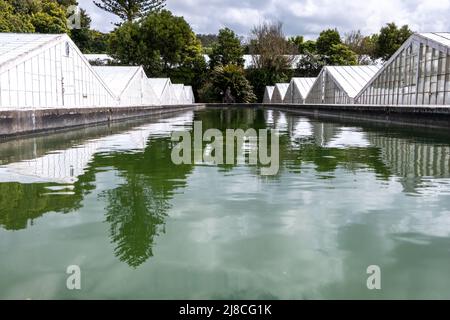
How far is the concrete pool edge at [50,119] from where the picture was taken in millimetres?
13930

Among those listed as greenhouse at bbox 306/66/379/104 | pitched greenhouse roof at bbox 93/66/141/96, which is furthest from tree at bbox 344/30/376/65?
pitched greenhouse roof at bbox 93/66/141/96

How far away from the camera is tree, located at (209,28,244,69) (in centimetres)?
8119

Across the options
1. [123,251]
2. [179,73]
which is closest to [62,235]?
[123,251]

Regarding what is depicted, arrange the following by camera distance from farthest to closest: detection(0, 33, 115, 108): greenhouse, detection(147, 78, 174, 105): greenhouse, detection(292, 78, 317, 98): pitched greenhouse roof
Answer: detection(292, 78, 317, 98): pitched greenhouse roof
detection(147, 78, 174, 105): greenhouse
detection(0, 33, 115, 108): greenhouse

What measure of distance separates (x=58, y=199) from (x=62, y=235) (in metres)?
1.67

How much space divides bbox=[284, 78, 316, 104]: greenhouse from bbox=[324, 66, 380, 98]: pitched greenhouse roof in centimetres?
1386

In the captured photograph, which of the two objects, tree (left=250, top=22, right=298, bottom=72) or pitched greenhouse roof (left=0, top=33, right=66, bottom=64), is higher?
tree (left=250, top=22, right=298, bottom=72)

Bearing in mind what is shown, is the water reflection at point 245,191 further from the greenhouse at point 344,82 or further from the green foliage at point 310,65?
the green foliage at point 310,65

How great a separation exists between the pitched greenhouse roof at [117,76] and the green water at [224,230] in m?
29.0

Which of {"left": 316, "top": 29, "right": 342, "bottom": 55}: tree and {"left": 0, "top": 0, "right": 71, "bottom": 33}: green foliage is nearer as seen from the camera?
{"left": 0, "top": 0, "right": 71, "bottom": 33}: green foliage

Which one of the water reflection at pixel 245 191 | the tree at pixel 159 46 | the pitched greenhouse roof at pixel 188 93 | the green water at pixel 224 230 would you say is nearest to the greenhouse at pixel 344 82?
the water reflection at pixel 245 191

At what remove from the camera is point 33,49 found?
1939cm

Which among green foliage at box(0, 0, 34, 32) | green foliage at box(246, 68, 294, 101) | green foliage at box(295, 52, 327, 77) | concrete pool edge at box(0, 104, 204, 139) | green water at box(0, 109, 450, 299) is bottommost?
green water at box(0, 109, 450, 299)

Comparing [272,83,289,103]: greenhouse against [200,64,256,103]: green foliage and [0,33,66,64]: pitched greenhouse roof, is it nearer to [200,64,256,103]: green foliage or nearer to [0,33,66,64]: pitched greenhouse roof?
[200,64,256,103]: green foliage
